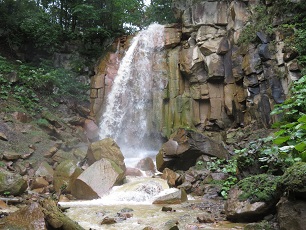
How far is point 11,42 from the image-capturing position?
18.0m

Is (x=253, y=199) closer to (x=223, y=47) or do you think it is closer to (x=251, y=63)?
(x=251, y=63)

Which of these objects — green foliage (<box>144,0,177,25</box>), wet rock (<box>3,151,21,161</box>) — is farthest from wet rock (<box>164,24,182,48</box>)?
wet rock (<box>3,151,21,161</box>)

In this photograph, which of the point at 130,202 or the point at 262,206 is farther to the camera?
the point at 130,202

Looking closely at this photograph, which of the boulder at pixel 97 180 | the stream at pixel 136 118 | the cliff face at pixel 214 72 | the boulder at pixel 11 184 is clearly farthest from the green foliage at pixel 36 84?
the boulder at pixel 11 184

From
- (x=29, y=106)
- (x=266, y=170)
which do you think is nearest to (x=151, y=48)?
(x=29, y=106)

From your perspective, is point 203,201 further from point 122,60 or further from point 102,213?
point 122,60

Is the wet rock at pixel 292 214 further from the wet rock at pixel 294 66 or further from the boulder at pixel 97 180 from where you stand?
the wet rock at pixel 294 66

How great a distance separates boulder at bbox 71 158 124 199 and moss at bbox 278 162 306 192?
6418mm

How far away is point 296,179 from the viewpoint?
3635 millimetres

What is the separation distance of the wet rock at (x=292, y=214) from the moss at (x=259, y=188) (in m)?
0.96

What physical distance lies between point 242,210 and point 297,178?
2073 mm

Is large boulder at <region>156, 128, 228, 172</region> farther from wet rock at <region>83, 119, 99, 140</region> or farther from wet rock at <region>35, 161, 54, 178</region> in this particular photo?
wet rock at <region>83, 119, 99, 140</region>

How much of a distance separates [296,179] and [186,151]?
26.7 ft

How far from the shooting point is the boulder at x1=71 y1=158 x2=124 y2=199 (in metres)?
9.01
